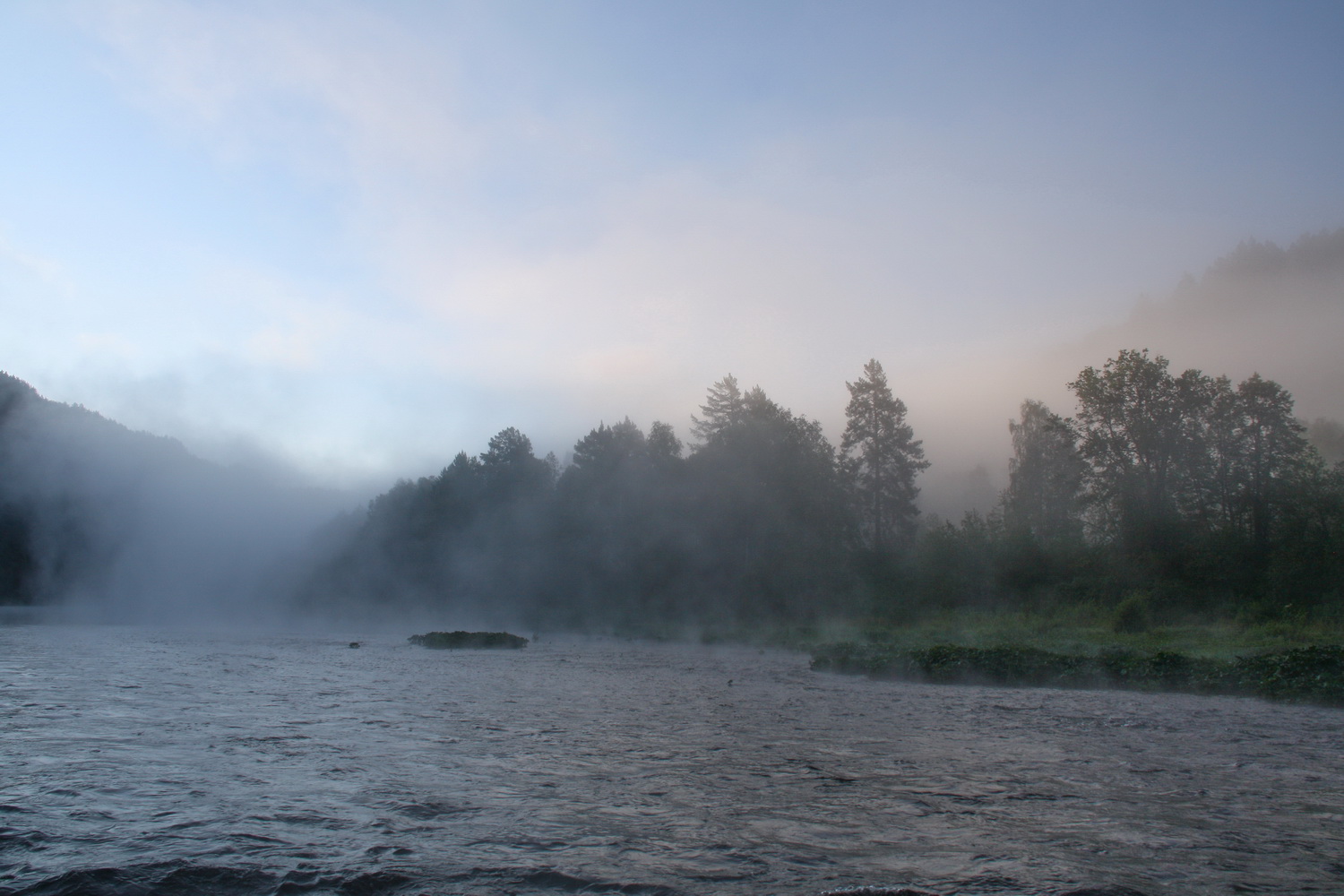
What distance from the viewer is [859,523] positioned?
5916 cm

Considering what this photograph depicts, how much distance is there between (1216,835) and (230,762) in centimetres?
997

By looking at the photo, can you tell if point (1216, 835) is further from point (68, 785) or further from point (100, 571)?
point (100, 571)

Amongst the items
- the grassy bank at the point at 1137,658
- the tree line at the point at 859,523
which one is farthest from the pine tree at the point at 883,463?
the grassy bank at the point at 1137,658

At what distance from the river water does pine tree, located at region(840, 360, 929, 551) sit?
44428mm

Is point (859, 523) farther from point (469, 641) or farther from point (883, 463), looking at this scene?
point (469, 641)

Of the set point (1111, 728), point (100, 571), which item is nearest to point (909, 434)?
point (1111, 728)

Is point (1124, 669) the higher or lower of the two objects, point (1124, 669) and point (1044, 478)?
the lower

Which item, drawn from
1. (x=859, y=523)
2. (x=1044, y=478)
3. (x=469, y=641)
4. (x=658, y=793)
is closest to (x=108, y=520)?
(x=469, y=641)

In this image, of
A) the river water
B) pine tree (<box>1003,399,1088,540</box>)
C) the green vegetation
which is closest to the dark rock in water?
the green vegetation

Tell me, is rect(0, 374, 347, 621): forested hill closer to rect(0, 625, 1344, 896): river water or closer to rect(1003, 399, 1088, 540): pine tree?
rect(0, 625, 1344, 896): river water

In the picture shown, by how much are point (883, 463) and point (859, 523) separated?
17.1 ft

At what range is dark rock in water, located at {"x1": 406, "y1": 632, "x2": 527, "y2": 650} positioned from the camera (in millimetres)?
33000

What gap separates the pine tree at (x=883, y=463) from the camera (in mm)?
59750

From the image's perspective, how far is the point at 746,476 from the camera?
180 ft
